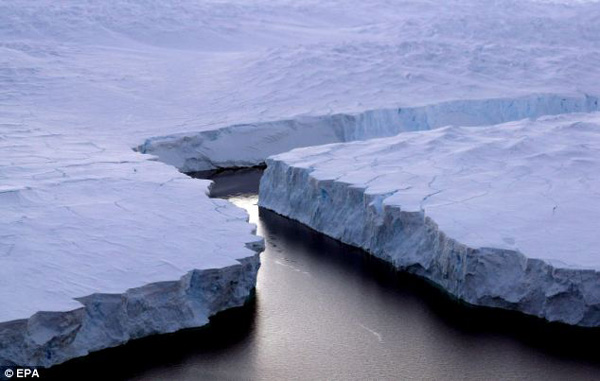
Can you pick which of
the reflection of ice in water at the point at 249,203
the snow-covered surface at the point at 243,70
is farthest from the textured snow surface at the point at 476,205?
the snow-covered surface at the point at 243,70

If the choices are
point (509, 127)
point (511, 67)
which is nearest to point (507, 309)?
point (509, 127)

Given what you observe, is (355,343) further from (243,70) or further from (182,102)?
(243,70)

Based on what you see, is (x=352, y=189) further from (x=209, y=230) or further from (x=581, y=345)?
(x=581, y=345)

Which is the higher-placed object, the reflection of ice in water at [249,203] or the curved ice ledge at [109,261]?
the curved ice ledge at [109,261]

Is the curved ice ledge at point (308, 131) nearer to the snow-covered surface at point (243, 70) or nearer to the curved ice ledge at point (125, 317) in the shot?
the snow-covered surface at point (243, 70)

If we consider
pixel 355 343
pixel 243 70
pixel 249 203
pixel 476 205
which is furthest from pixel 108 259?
pixel 243 70

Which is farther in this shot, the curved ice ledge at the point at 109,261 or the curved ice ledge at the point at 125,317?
the curved ice ledge at the point at 109,261
